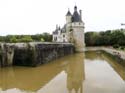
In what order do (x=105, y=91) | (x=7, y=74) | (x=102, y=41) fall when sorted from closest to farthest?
1. (x=105, y=91)
2. (x=7, y=74)
3. (x=102, y=41)

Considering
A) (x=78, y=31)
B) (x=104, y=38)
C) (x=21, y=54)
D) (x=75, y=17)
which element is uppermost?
(x=75, y=17)

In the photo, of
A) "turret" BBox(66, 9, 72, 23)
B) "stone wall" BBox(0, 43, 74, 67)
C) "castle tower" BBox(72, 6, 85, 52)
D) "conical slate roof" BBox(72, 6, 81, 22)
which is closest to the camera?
"stone wall" BBox(0, 43, 74, 67)

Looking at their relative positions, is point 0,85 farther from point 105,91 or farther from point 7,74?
point 105,91

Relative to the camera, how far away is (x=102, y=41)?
146 feet

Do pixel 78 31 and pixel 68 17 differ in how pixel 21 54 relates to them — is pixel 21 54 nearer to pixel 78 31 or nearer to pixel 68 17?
pixel 78 31

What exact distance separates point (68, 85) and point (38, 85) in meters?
1.18

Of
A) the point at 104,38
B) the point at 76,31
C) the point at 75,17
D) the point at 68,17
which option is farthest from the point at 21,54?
the point at 104,38

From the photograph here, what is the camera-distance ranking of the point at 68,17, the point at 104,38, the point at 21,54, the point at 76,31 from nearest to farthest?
the point at 21,54
the point at 76,31
the point at 68,17
the point at 104,38

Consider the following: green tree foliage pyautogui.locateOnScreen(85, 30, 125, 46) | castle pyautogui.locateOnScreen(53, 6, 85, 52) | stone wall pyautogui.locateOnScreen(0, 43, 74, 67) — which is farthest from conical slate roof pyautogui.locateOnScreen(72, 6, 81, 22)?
stone wall pyautogui.locateOnScreen(0, 43, 74, 67)

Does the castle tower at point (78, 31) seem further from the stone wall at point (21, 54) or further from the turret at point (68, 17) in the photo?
the stone wall at point (21, 54)

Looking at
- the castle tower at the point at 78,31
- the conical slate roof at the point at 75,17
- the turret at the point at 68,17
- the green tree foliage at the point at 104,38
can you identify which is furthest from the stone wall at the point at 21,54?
the green tree foliage at the point at 104,38

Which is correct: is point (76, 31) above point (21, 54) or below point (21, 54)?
above

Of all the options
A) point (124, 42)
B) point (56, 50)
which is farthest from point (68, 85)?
point (124, 42)

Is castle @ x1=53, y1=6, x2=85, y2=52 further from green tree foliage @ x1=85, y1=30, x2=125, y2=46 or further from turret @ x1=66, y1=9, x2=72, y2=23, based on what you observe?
green tree foliage @ x1=85, y1=30, x2=125, y2=46
